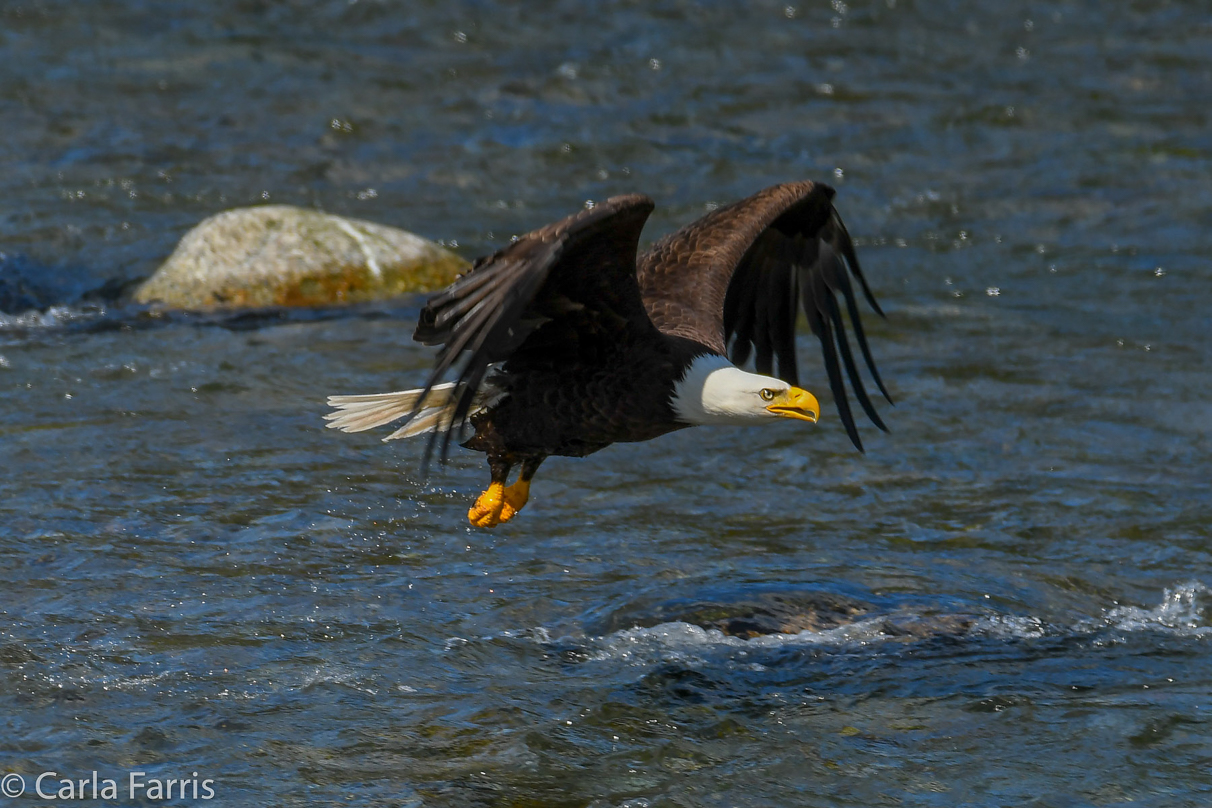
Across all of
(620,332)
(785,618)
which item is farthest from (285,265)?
(785,618)

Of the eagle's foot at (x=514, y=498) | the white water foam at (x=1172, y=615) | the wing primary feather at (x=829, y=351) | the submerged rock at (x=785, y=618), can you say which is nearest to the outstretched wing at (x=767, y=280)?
the wing primary feather at (x=829, y=351)

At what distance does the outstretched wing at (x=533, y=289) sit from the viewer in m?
4.26

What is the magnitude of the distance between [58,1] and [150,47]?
1.39 m

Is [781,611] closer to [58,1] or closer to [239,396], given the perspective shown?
[239,396]

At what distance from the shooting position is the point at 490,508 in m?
5.60

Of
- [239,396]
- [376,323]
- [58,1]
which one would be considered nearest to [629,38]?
[58,1]

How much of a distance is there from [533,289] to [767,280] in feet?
7.40

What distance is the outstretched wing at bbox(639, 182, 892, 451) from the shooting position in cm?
572

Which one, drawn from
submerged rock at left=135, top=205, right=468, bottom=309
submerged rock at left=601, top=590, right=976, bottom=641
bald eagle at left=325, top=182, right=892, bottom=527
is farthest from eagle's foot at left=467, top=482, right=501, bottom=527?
submerged rock at left=135, top=205, right=468, bottom=309

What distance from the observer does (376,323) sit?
838cm

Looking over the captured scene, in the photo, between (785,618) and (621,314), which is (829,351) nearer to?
(785,618)

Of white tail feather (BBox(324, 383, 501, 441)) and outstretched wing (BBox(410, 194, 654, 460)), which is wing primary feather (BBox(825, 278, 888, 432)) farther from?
white tail feather (BBox(324, 383, 501, 441))

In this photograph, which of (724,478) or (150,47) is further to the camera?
(150,47)

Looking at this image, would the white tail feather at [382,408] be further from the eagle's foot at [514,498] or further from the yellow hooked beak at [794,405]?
the yellow hooked beak at [794,405]
